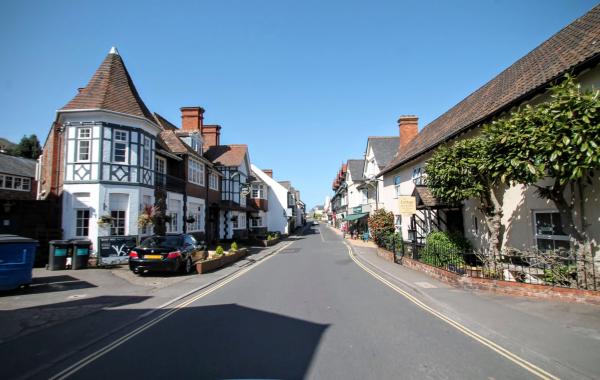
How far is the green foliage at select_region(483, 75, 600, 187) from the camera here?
7.21 meters

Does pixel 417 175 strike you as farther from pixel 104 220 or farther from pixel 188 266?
pixel 104 220

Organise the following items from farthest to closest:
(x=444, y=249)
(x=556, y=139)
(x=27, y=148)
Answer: (x=27, y=148), (x=444, y=249), (x=556, y=139)

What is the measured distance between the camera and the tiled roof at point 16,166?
3212 cm

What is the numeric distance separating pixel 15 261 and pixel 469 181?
1374cm

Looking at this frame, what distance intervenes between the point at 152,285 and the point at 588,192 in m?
12.7

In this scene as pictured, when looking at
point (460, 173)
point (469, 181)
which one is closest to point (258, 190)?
point (460, 173)

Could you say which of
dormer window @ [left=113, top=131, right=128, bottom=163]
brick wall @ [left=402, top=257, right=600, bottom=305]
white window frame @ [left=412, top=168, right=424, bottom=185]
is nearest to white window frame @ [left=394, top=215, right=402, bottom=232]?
white window frame @ [left=412, top=168, right=424, bottom=185]

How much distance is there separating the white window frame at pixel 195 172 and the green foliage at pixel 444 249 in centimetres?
1667

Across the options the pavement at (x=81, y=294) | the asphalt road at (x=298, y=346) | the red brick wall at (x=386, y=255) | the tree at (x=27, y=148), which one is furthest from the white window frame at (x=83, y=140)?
the tree at (x=27, y=148)

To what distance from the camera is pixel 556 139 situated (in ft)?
24.8

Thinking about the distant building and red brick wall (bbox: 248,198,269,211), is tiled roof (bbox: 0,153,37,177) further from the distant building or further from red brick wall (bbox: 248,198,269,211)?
red brick wall (bbox: 248,198,269,211)

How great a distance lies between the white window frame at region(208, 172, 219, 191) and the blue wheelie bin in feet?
63.5

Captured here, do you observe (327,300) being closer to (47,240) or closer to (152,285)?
(152,285)

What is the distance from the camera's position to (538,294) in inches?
333
